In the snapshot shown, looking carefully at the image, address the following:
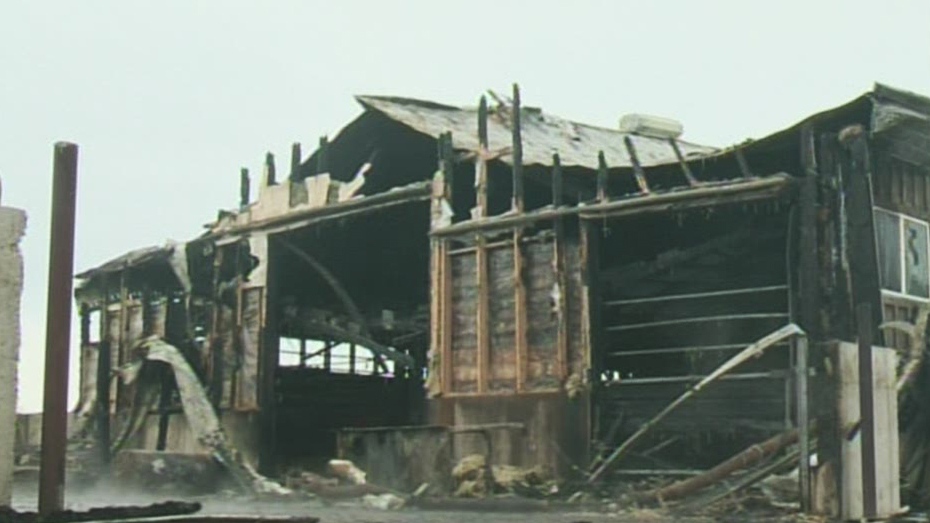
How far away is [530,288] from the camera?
19500mm

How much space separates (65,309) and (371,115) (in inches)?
591

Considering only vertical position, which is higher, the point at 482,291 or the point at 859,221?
the point at 859,221

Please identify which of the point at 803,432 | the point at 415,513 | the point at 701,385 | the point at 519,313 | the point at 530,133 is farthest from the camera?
the point at 530,133

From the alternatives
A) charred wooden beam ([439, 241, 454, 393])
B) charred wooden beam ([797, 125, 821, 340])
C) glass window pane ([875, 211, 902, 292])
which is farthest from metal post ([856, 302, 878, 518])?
charred wooden beam ([439, 241, 454, 393])

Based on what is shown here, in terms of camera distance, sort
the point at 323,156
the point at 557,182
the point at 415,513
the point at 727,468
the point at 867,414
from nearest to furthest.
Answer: the point at 867,414
the point at 727,468
the point at 415,513
the point at 557,182
the point at 323,156

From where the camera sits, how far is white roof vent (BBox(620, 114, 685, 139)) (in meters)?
26.6

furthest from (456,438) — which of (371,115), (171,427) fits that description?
(171,427)

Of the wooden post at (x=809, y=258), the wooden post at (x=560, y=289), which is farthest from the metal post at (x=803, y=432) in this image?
the wooden post at (x=560, y=289)

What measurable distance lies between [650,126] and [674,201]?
919cm

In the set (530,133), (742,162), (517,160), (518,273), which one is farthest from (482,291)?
(742,162)

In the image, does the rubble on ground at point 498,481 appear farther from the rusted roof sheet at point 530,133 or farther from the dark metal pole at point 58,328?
the dark metal pole at point 58,328

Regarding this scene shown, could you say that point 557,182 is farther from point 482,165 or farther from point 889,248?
point 889,248

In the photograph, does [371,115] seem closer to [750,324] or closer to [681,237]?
[681,237]

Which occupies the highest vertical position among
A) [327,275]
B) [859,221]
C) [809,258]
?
[859,221]
